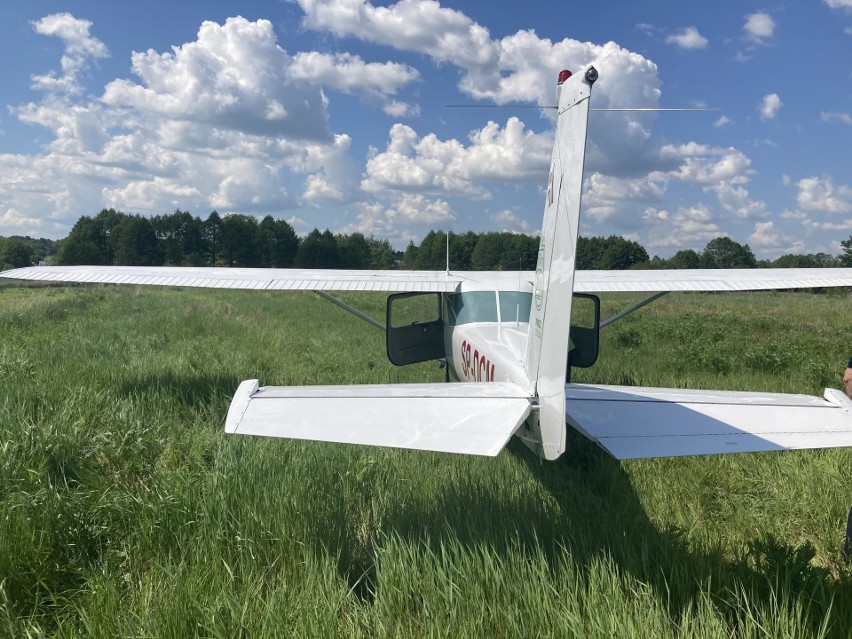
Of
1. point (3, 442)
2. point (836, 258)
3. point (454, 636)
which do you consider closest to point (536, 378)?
point (454, 636)

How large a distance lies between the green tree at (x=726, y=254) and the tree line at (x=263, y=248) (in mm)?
149

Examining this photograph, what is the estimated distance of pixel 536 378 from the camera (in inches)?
130

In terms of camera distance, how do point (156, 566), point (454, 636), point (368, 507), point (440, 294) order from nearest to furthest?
1. point (454, 636)
2. point (156, 566)
3. point (368, 507)
4. point (440, 294)

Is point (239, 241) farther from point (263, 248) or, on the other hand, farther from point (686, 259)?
point (686, 259)

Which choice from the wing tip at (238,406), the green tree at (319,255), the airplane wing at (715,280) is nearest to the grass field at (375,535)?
the wing tip at (238,406)

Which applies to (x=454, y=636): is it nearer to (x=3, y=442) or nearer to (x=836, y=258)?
(x=3, y=442)

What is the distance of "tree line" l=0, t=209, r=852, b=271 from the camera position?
44.1m

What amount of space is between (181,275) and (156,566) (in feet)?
18.9

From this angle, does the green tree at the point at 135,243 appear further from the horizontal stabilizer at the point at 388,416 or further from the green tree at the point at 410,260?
the horizontal stabilizer at the point at 388,416

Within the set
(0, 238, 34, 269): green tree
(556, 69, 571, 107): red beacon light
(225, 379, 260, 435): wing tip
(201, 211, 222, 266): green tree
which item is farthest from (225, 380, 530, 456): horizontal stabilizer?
(0, 238, 34, 269): green tree

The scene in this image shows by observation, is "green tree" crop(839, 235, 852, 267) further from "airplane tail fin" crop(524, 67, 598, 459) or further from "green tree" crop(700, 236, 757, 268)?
"airplane tail fin" crop(524, 67, 598, 459)

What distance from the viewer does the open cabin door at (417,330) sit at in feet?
24.5

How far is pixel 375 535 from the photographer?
3633mm

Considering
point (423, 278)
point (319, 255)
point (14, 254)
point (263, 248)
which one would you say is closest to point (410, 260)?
point (423, 278)
